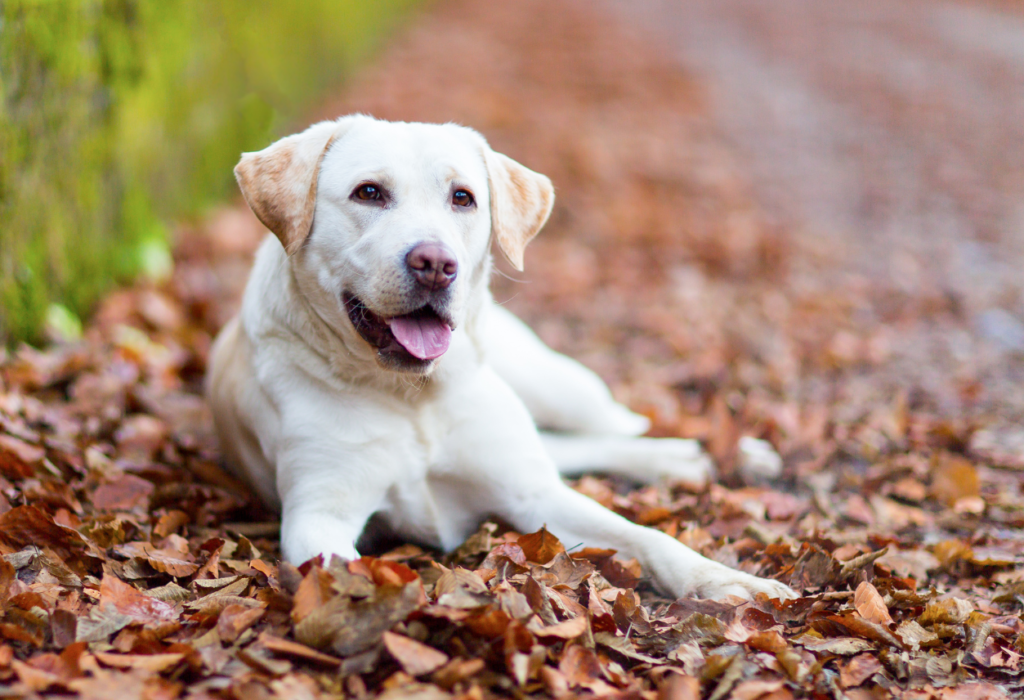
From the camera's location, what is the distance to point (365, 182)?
274 cm

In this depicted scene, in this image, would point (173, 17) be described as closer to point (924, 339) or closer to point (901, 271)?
point (924, 339)

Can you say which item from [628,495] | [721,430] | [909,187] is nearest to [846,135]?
[909,187]

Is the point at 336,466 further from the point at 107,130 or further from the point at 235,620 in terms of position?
the point at 107,130

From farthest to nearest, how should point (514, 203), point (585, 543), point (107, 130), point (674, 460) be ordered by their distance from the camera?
point (107, 130)
point (674, 460)
point (514, 203)
point (585, 543)

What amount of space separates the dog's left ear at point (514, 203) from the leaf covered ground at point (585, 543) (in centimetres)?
104

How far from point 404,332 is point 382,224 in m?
0.35

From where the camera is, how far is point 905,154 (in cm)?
1052

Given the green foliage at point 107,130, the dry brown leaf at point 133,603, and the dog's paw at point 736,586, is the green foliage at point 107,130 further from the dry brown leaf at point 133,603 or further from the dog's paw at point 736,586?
the dog's paw at point 736,586

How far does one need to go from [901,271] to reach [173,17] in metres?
5.80

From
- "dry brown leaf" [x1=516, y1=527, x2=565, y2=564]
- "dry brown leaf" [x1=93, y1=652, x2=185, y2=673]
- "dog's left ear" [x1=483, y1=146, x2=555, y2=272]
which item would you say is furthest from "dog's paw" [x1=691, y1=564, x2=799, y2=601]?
"dry brown leaf" [x1=93, y1=652, x2=185, y2=673]

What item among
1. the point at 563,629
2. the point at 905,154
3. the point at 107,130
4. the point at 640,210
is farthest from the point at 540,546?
the point at 905,154

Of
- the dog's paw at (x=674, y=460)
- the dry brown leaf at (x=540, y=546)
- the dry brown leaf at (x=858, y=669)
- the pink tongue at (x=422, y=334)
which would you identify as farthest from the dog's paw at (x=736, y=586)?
the pink tongue at (x=422, y=334)

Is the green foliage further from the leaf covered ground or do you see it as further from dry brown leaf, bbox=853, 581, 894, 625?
dry brown leaf, bbox=853, 581, 894, 625

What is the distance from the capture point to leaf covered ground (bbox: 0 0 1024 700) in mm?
2117
